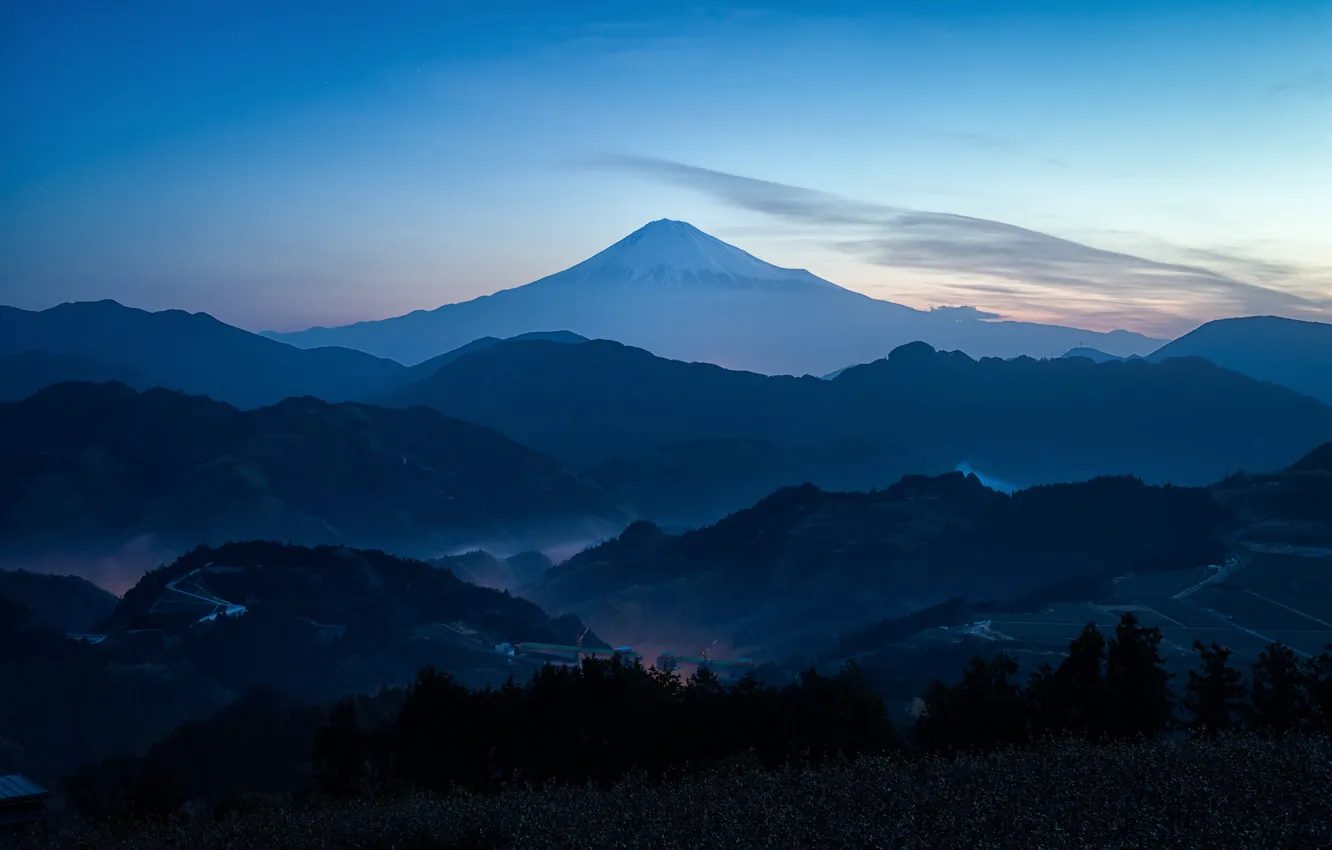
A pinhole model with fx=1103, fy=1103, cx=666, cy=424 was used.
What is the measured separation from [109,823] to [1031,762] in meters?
15.7

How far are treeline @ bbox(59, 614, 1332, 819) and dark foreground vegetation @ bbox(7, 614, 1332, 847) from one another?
7 centimetres

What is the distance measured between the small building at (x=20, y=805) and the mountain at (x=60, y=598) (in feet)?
438

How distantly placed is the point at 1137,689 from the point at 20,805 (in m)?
25.7

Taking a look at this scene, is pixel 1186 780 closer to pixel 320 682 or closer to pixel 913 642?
pixel 913 642

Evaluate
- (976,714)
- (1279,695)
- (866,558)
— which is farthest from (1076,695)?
(866,558)

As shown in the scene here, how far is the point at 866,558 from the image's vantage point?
559 feet

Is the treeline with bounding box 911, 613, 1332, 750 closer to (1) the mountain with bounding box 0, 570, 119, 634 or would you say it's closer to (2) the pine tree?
(2) the pine tree

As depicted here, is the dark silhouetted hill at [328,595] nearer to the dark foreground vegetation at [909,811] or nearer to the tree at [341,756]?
the tree at [341,756]

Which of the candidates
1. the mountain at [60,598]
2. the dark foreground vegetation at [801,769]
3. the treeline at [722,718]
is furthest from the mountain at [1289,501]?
the mountain at [60,598]

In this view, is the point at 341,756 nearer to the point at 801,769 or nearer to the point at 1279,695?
the point at 801,769

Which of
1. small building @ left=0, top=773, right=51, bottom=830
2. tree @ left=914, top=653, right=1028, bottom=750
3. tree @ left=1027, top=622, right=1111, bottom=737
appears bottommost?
small building @ left=0, top=773, right=51, bottom=830

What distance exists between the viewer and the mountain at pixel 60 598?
14575cm

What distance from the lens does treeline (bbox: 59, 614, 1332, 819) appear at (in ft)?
89.8

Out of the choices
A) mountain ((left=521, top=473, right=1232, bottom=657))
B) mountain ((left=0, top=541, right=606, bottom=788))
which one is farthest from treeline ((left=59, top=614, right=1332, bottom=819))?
mountain ((left=521, top=473, right=1232, bottom=657))
